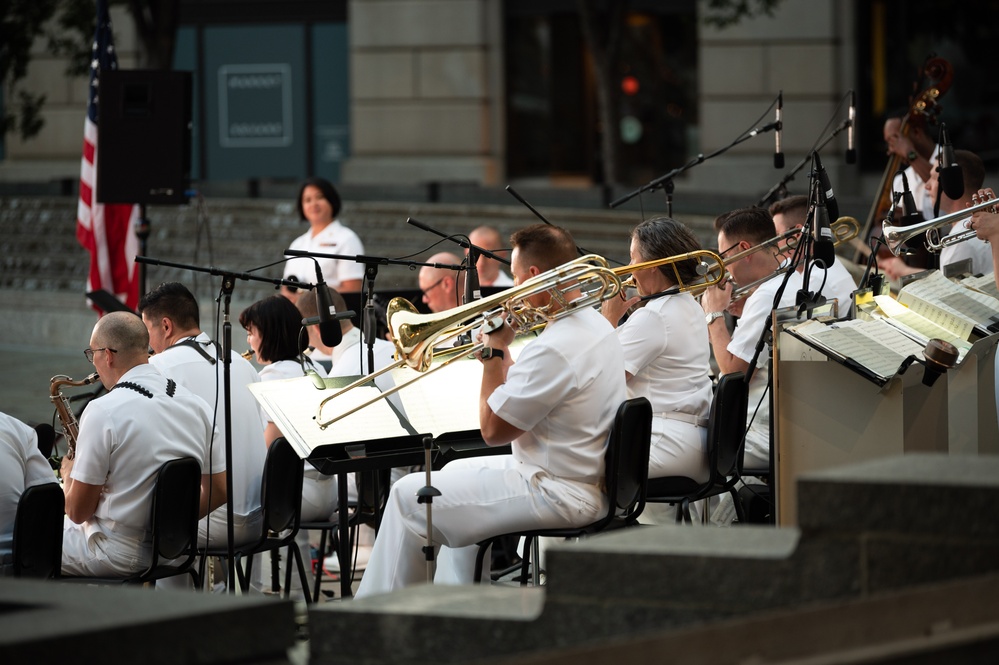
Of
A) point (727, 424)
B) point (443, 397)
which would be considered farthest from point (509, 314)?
point (727, 424)

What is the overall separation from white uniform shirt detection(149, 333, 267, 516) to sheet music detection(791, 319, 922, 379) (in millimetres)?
2498

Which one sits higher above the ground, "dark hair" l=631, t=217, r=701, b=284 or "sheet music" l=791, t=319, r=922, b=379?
"dark hair" l=631, t=217, r=701, b=284

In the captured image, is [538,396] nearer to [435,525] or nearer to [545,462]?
[545,462]

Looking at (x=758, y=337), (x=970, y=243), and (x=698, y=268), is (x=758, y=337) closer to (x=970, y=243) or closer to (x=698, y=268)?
(x=698, y=268)

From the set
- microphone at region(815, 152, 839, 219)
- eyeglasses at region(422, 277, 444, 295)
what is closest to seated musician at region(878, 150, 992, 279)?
microphone at region(815, 152, 839, 219)

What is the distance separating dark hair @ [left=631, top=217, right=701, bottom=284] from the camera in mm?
6133

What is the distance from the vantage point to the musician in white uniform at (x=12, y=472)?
5.39 m

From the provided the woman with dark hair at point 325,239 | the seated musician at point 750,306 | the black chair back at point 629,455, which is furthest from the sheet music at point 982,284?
the woman with dark hair at point 325,239

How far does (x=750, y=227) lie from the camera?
714 cm

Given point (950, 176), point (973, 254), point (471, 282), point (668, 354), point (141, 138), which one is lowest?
point (668, 354)

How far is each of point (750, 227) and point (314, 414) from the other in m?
2.79

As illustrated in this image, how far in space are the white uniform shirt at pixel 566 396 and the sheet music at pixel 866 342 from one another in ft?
2.79

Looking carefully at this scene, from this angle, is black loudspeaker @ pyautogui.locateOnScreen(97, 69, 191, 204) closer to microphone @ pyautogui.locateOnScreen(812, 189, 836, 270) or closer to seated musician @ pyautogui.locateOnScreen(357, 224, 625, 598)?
seated musician @ pyautogui.locateOnScreen(357, 224, 625, 598)

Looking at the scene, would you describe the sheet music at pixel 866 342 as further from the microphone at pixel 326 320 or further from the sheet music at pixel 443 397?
the microphone at pixel 326 320
